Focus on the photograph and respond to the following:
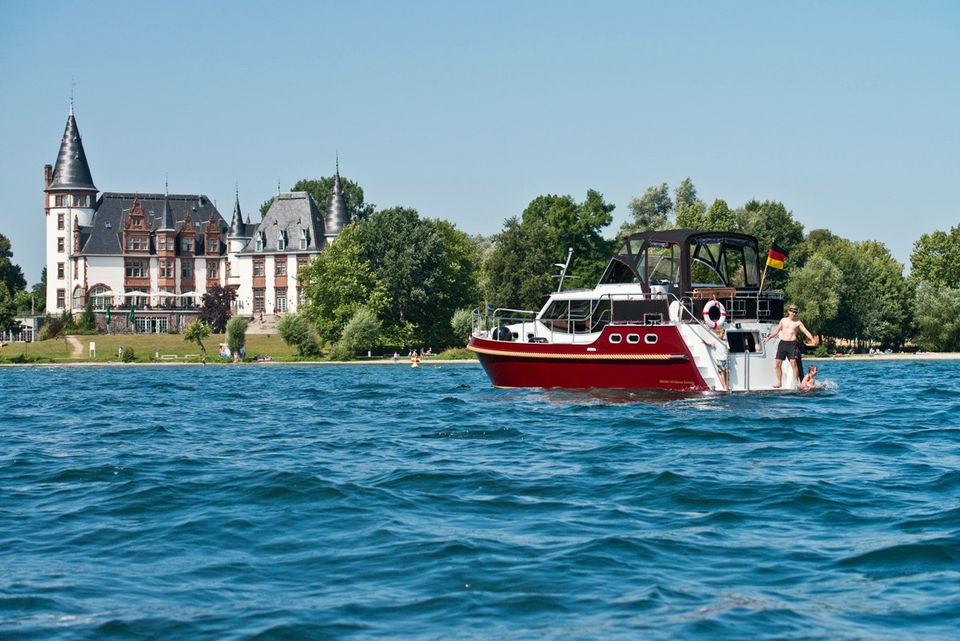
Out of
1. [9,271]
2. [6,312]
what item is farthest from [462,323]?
[9,271]

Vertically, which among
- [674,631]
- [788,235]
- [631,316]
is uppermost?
[788,235]

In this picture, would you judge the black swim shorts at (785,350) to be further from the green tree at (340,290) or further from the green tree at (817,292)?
the green tree at (340,290)

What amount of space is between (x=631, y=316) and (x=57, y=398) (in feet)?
65.8

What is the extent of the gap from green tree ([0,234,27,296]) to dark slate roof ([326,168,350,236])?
2053 inches

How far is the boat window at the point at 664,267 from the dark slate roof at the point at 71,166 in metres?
106

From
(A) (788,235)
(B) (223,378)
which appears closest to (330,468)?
(B) (223,378)

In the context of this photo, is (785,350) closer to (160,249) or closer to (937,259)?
(937,259)

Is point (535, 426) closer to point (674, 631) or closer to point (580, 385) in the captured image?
point (580, 385)

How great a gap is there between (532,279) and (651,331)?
5611 cm

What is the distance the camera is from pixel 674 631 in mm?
9477

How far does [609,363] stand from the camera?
116 feet

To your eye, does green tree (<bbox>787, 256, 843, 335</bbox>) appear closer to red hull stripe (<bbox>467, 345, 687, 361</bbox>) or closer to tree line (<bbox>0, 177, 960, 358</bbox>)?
tree line (<bbox>0, 177, 960, 358</bbox>)

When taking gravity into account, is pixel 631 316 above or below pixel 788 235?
below

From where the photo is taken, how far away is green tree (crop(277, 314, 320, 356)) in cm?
8712
